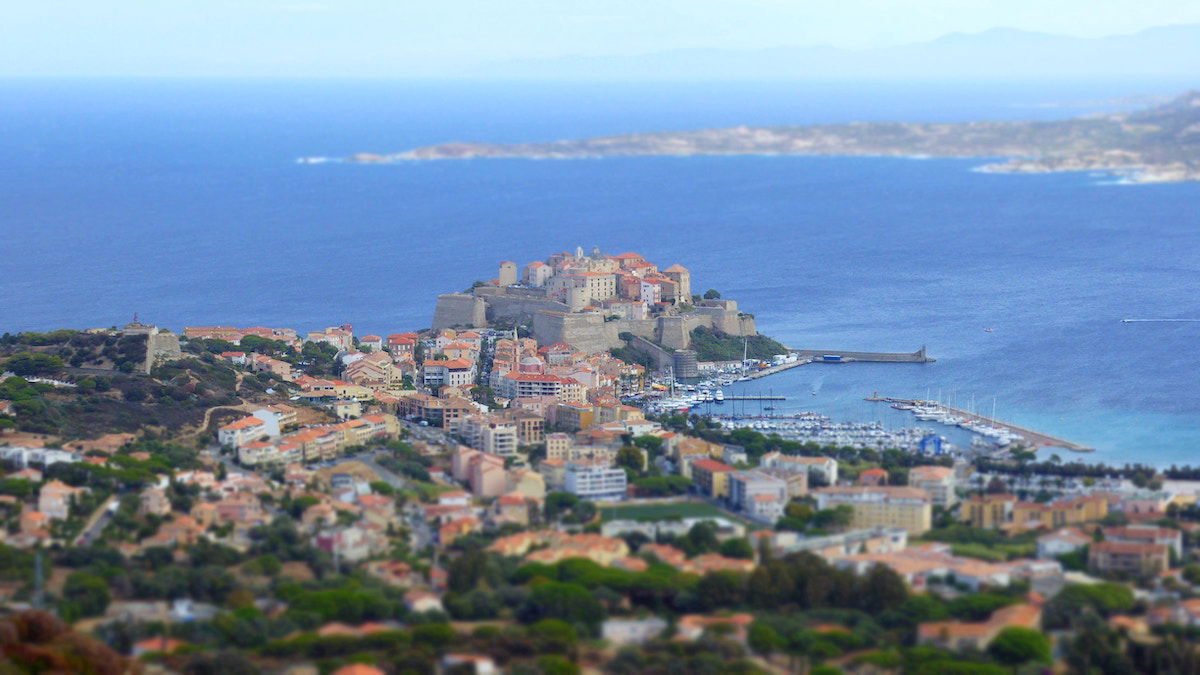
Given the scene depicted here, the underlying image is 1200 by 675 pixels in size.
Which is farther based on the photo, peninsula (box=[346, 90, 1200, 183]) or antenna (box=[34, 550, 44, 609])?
peninsula (box=[346, 90, 1200, 183])

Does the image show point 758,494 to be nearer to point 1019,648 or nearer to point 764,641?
point 764,641

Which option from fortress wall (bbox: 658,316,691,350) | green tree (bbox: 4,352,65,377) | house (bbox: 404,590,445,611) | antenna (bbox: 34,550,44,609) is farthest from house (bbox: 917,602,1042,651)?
fortress wall (bbox: 658,316,691,350)

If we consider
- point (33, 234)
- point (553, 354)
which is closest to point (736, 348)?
point (553, 354)

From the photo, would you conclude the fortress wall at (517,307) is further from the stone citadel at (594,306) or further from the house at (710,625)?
the house at (710,625)

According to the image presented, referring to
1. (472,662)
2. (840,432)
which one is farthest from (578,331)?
(472,662)

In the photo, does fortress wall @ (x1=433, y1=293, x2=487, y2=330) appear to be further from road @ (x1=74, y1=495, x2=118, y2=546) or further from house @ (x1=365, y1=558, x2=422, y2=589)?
house @ (x1=365, y1=558, x2=422, y2=589)

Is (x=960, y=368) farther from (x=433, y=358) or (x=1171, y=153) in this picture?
(x=1171, y=153)
